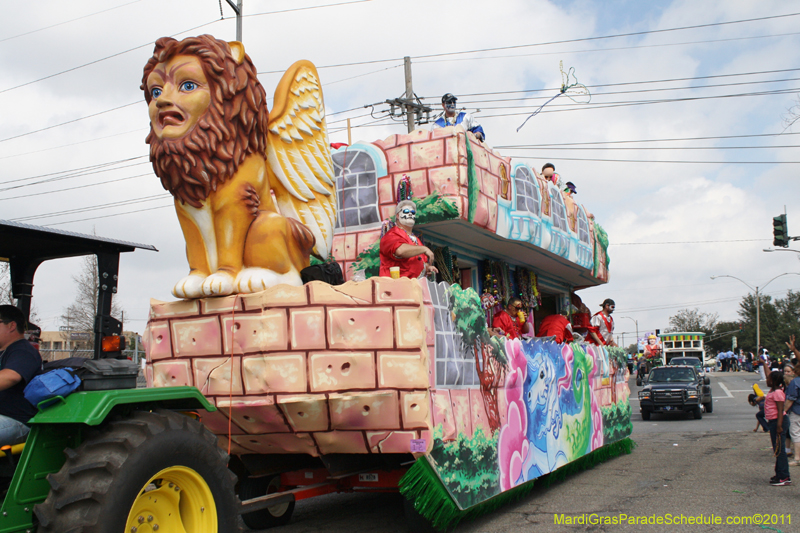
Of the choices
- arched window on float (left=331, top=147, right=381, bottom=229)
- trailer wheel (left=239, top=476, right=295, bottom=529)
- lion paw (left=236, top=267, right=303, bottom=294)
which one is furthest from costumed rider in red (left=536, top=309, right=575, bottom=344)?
lion paw (left=236, top=267, right=303, bottom=294)

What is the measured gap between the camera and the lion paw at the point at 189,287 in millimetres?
5434

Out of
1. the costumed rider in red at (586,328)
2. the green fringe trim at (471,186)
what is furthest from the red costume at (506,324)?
the costumed rider in red at (586,328)

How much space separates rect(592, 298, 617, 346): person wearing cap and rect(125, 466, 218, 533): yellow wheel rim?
10.1 m

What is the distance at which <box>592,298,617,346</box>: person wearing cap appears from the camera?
12.8 m

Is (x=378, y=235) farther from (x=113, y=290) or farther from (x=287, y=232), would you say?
(x=113, y=290)

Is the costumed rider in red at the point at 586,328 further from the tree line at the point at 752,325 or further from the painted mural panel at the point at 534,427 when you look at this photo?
the tree line at the point at 752,325

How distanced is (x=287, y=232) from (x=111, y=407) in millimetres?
2504

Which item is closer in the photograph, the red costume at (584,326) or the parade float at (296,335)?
the parade float at (296,335)

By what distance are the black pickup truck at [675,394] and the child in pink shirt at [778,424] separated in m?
9.77

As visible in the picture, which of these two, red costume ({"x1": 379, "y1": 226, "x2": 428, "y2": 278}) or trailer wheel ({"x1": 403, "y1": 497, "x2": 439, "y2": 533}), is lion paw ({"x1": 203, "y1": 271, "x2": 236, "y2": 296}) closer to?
red costume ({"x1": 379, "y1": 226, "x2": 428, "y2": 278})

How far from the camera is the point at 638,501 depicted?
762 centimetres

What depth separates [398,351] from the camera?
523 cm

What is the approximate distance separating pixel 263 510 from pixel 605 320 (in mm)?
8289

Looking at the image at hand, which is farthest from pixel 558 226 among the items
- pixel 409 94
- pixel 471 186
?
pixel 409 94
